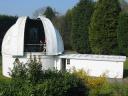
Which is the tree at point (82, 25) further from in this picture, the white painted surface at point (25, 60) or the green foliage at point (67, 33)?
the white painted surface at point (25, 60)

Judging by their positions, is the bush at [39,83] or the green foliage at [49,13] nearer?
the bush at [39,83]

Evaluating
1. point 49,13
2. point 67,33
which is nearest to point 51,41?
point 67,33

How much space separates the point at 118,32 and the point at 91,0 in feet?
25.0

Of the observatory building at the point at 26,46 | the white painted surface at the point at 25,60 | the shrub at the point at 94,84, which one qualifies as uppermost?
the observatory building at the point at 26,46

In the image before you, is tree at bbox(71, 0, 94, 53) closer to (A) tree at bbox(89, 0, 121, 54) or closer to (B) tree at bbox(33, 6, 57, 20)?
(A) tree at bbox(89, 0, 121, 54)

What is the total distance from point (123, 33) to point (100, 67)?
1268 centimetres

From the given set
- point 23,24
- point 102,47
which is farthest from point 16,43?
point 102,47

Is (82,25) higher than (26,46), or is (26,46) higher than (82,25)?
(82,25)

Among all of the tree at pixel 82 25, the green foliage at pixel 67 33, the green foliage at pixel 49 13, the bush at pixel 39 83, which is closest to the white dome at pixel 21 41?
the bush at pixel 39 83

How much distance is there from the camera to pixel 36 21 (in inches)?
1220

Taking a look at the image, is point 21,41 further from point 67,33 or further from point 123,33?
point 67,33

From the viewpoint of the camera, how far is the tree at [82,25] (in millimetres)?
45438

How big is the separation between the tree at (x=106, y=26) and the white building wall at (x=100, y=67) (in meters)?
12.7

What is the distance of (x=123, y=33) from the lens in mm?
39812
